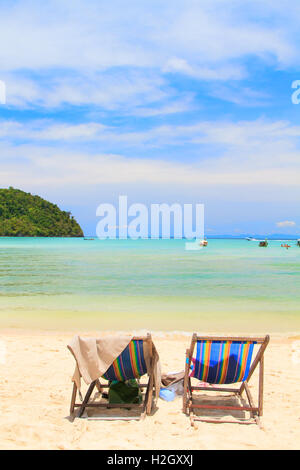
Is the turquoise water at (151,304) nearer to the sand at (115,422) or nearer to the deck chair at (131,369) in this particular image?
the sand at (115,422)

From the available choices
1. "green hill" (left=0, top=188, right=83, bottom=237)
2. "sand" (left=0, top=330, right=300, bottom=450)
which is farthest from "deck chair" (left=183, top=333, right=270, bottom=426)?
"green hill" (left=0, top=188, right=83, bottom=237)

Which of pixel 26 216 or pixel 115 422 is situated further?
pixel 26 216

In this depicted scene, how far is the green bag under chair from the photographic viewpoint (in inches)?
199

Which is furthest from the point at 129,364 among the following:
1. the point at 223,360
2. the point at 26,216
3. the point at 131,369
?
the point at 26,216

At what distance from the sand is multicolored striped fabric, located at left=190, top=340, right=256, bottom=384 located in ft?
1.70

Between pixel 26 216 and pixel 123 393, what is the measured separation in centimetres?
13965

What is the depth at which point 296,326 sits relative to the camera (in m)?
11.5

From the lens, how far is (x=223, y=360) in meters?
4.70

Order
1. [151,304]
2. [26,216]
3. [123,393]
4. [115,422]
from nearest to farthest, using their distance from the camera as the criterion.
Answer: [115,422], [123,393], [151,304], [26,216]

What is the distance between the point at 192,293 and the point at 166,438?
14.1 metres

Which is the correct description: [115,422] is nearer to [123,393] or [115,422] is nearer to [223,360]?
[123,393]

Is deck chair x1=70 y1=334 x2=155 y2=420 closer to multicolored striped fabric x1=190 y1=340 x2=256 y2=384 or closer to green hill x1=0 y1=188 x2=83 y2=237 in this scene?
multicolored striped fabric x1=190 y1=340 x2=256 y2=384
